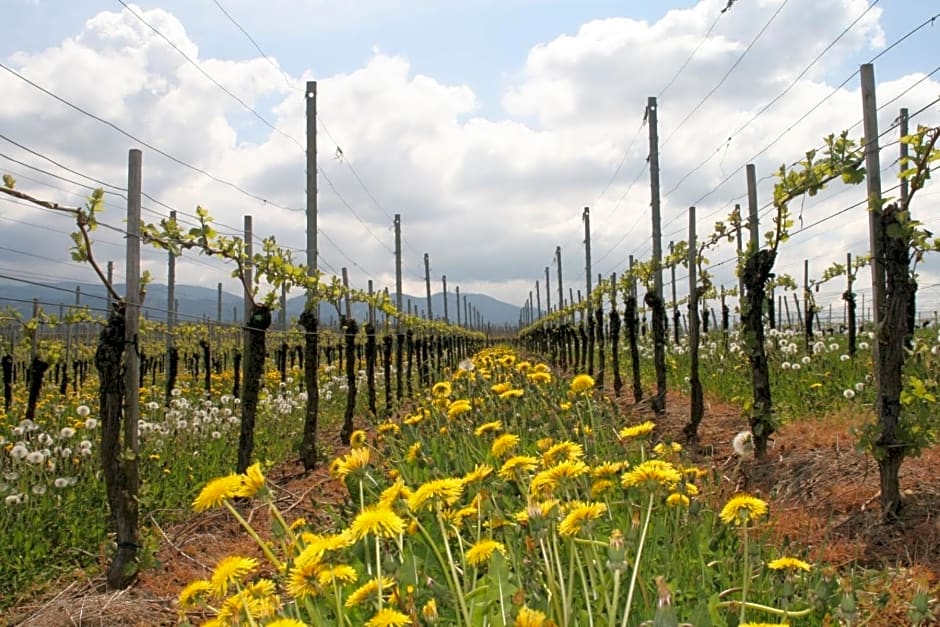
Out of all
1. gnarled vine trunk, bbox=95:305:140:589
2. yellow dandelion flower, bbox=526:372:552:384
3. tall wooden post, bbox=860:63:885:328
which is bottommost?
gnarled vine trunk, bbox=95:305:140:589

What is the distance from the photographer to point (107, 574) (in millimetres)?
4941

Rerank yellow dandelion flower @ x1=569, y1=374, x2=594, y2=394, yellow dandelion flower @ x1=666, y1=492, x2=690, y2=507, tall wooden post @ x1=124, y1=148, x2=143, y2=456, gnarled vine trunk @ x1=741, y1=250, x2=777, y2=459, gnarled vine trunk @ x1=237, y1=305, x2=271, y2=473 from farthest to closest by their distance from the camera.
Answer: gnarled vine trunk @ x1=237, y1=305, x2=271, y2=473 < gnarled vine trunk @ x1=741, y1=250, x2=777, y2=459 < tall wooden post @ x1=124, y1=148, x2=143, y2=456 < yellow dandelion flower @ x1=569, y1=374, x2=594, y2=394 < yellow dandelion flower @ x1=666, y1=492, x2=690, y2=507

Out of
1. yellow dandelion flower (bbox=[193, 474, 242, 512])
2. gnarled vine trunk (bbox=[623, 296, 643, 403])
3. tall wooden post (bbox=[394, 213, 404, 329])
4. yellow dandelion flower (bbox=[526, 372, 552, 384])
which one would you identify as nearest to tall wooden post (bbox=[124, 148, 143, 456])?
yellow dandelion flower (bbox=[526, 372, 552, 384])

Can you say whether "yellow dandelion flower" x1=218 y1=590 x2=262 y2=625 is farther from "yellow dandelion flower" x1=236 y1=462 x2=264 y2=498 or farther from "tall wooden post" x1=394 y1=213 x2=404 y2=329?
"tall wooden post" x1=394 y1=213 x2=404 y2=329

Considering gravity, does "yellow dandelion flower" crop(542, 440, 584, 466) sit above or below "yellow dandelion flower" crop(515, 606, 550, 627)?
above

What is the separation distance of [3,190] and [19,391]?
41.9ft

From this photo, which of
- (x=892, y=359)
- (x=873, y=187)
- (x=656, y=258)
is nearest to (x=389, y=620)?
(x=892, y=359)

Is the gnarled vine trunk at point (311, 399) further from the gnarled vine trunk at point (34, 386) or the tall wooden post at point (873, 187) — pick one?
the tall wooden post at point (873, 187)

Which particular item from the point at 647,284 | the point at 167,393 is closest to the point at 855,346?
the point at 647,284

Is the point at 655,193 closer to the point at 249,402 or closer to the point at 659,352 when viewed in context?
the point at 659,352

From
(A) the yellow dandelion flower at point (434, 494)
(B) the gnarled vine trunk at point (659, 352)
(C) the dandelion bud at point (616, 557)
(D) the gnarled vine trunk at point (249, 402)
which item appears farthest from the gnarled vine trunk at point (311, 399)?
(C) the dandelion bud at point (616, 557)

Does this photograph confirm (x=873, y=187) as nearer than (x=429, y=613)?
No

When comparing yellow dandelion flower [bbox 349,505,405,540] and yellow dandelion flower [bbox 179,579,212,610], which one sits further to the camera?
yellow dandelion flower [bbox 179,579,212,610]

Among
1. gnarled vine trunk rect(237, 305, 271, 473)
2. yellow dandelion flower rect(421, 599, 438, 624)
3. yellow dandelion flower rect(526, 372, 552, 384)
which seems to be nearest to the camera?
yellow dandelion flower rect(421, 599, 438, 624)
